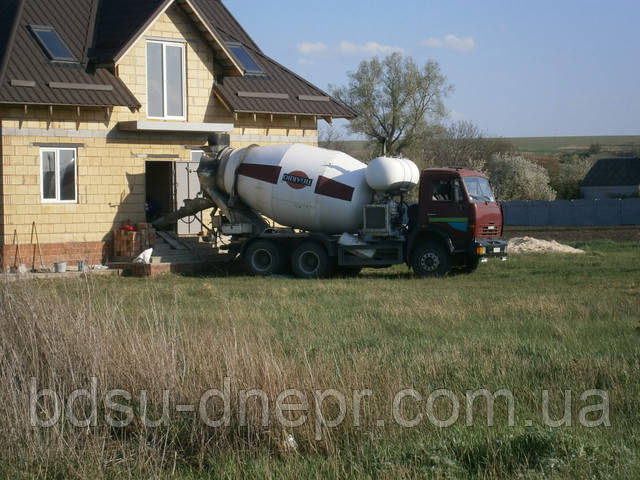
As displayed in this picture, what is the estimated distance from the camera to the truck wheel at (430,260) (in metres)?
22.7

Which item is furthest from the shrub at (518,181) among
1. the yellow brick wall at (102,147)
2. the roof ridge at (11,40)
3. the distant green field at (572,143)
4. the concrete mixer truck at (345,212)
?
the distant green field at (572,143)

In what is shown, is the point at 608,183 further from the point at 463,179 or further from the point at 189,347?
the point at 189,347

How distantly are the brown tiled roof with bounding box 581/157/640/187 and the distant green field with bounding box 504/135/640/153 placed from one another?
58.2m

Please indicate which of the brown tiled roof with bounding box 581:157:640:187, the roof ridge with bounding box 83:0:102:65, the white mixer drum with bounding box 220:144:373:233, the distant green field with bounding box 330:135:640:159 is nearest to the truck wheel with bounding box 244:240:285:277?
the white mixer drum with bounding box 220:144:373:233

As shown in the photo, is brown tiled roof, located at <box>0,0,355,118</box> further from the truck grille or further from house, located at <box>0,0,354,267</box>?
the truck grille

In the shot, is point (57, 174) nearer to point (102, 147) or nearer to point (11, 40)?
point (102, 147)

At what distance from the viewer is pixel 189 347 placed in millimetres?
9469

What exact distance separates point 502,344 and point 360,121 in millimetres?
64608

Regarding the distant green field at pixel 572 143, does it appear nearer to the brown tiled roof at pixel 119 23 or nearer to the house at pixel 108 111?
the house at pixel 108 111

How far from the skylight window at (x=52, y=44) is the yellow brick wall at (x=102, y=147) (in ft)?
4.98

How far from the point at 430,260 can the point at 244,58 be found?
10889 millimetres

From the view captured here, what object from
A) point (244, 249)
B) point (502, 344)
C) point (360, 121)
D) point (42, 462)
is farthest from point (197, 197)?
point (360, 121)

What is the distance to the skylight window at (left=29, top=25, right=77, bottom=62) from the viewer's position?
2534cm

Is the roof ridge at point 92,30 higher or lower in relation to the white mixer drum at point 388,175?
higher
